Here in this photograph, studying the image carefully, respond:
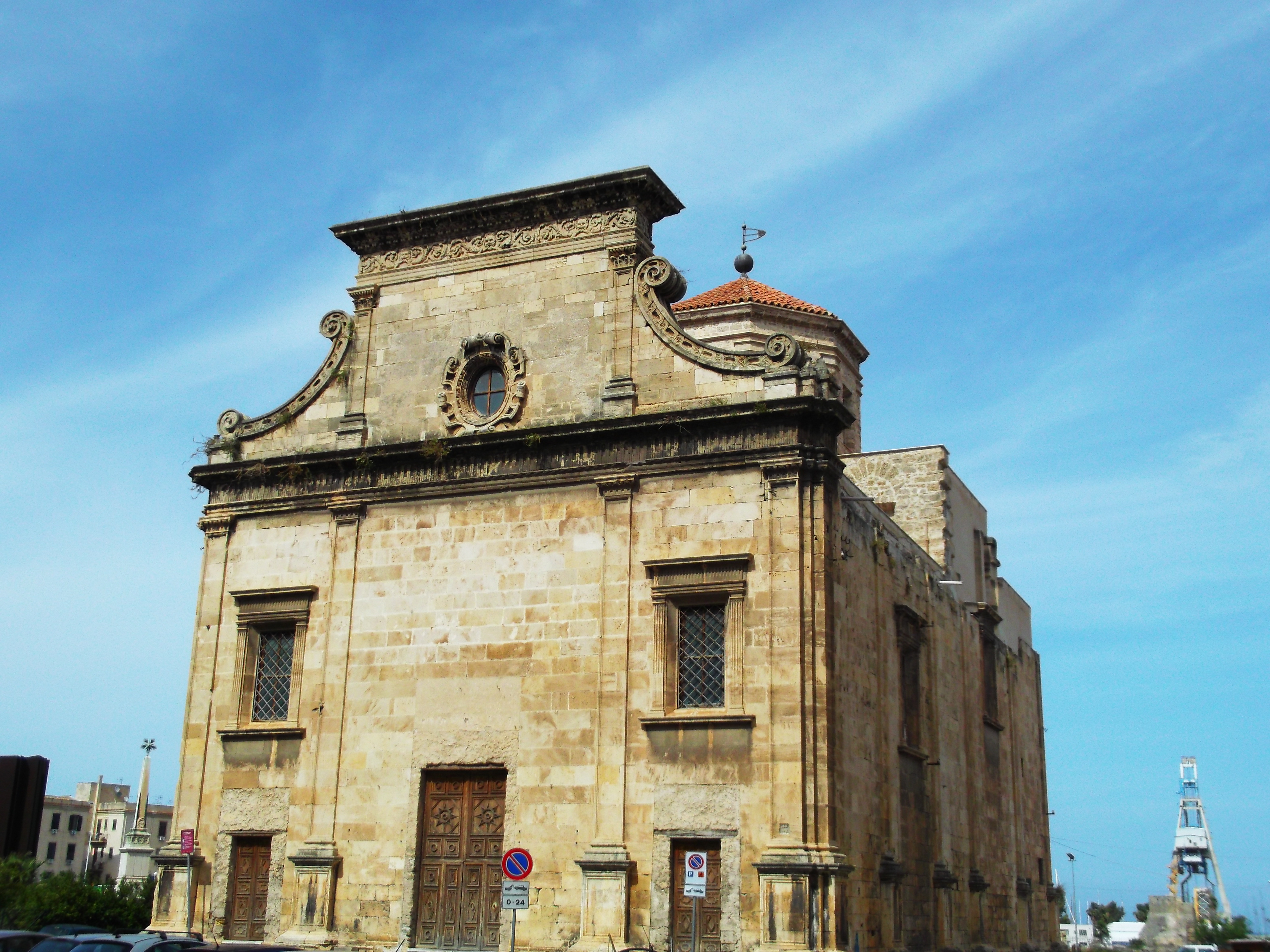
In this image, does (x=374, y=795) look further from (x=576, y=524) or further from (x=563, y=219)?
(x=563, y=219)

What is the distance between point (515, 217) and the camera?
22.7 m

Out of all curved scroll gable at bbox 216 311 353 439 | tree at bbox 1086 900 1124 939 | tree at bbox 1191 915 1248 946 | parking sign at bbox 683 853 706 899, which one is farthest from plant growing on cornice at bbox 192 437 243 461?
tree at bbox 1086 900 1124 939

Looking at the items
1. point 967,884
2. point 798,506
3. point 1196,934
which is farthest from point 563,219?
point 1196,934

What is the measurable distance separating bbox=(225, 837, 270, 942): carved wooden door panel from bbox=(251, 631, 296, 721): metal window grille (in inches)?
78.8

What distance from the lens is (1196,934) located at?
50656 millimetres

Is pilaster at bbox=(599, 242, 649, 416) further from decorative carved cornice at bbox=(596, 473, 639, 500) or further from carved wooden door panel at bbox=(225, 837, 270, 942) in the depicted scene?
carved wooden door panel at bbox=(225, 837, 270, 942)

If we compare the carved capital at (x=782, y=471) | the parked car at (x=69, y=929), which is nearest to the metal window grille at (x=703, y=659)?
the carved capital at (x=782, y=471)

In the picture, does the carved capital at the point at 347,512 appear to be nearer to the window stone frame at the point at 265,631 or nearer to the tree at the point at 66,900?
the window stone frame at the point at 265,631

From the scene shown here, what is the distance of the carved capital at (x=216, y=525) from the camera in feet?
76.1

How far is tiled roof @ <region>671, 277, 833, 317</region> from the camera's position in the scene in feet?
96.0

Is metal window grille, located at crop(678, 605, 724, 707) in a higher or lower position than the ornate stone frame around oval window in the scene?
lower

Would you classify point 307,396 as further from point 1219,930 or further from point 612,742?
point 1219,930

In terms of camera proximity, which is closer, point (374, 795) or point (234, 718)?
point (374, 795)

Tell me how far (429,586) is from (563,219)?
6.39 metres
